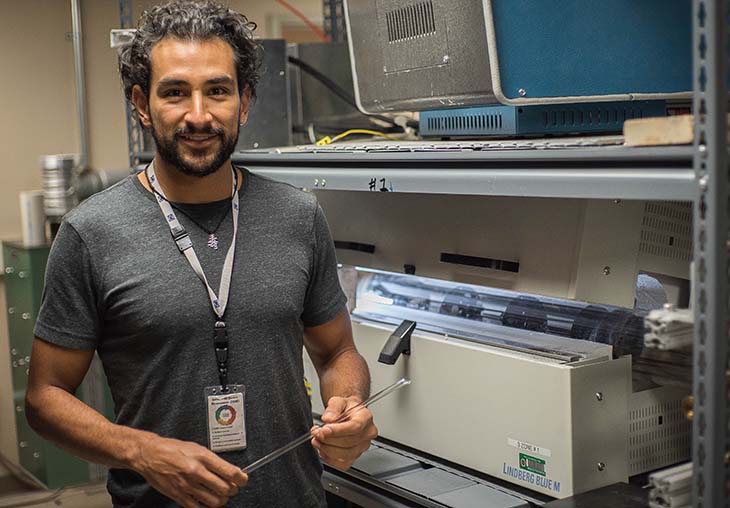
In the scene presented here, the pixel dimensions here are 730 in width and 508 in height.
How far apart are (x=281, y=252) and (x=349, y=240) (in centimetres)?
56

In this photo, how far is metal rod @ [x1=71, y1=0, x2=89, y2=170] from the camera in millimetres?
3623

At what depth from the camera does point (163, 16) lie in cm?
154

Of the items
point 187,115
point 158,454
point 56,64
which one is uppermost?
point 56,64

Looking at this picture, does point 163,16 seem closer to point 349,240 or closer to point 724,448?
point 349,240

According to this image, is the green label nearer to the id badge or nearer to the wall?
the id badge

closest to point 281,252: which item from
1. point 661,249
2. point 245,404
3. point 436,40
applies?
point 245,404

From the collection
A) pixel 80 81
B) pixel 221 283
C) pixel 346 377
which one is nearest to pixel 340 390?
pixel 346 377

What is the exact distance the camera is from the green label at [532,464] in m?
1.54

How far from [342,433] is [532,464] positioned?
0.35 metres

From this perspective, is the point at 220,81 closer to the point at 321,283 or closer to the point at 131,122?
the point at 321,283

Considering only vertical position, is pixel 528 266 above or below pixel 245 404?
above

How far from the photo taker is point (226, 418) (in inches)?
58.5

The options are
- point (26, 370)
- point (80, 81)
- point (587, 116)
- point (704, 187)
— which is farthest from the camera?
point (80, 81)

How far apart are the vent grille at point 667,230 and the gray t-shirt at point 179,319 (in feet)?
1.96
